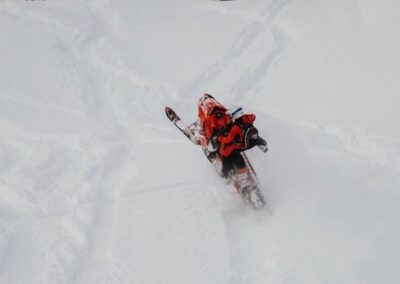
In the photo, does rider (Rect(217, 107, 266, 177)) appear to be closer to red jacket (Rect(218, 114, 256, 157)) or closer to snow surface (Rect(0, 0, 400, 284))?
red jacket (Rect(218, 114, 256, 157))

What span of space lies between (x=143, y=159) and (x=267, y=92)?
3.07m

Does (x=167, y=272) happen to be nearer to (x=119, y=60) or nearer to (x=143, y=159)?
(x=143, y=159)

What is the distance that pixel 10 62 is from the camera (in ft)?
44.5

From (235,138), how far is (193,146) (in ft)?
7.19

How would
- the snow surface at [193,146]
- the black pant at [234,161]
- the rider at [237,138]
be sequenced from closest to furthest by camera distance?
the snow surface at [193,146] < the rider at [237,138] < the black pant at [234,161]

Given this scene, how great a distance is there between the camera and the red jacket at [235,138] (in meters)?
8.32

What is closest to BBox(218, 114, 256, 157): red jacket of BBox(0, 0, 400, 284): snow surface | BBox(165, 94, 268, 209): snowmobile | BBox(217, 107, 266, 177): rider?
BBox(217, 107, 266, 177): rider

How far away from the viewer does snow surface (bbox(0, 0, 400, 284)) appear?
8.13 meters

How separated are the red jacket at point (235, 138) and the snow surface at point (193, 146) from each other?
116 centimetres

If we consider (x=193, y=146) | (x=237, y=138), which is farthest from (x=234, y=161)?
(x=193, y=146)

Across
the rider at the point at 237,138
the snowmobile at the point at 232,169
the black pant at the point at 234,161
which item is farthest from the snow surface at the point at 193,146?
the rider at the point at 237,138

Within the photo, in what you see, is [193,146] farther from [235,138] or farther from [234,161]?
[235,138]

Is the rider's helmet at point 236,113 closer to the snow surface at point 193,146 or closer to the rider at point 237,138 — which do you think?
the rider at point 237,138

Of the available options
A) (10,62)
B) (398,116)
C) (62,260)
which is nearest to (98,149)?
(62,260)
